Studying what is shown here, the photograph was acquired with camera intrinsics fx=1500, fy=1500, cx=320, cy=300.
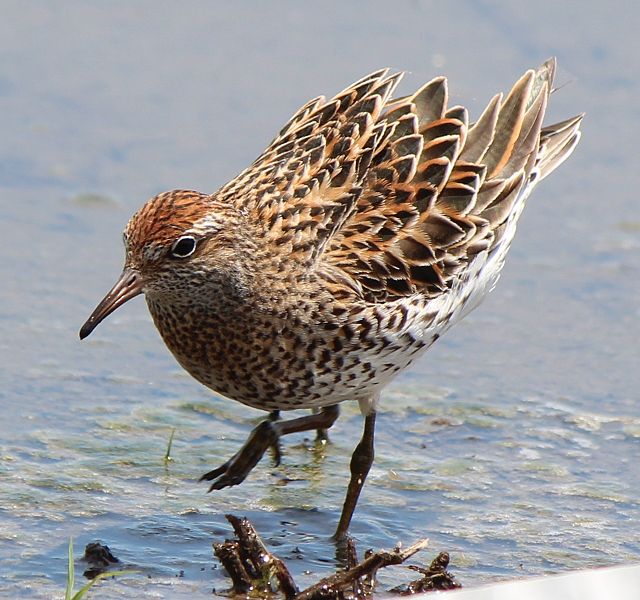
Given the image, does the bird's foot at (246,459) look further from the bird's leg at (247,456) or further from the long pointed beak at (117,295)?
the long pointed beak at (117,295)

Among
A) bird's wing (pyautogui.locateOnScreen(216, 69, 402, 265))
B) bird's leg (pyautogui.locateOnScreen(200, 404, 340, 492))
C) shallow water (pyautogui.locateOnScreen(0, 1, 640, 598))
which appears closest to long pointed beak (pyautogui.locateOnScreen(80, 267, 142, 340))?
bird's wing (pyautogui.locateOnScreen(216, 69, 402, 265))

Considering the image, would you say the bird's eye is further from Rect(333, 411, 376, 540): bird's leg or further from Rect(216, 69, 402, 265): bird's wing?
Rect(333, 411, 376, 540): bird's leg

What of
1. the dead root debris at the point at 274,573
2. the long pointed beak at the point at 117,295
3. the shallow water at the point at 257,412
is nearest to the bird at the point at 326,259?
the long pointed beak at the point at 117,295

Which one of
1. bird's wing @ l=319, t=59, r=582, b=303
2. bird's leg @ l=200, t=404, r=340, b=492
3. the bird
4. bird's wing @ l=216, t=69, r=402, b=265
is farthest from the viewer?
bird's wing @ l=319, t=59, r=582, b=303

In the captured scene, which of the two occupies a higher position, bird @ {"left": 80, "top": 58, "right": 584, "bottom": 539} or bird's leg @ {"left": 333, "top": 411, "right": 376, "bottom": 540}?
bird @ {"left": 80, "top": 58, "right": 584, "bottom": 539}

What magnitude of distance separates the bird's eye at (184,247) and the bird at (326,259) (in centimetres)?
1

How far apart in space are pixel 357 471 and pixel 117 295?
1939 mm

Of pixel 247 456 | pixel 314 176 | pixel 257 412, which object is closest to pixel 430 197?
pixel 314 176

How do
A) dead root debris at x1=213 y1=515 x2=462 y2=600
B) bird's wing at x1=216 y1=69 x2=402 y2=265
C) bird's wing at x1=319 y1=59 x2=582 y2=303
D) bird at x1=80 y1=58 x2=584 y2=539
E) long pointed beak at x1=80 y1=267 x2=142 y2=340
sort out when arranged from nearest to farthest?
1. dead root debris at x1=213 y1=515 x2=462 y2=600
2. long pointed beak at x1=80 y1=267 x2=142 y2=340
3. bird at x1=80 y1=58 x2=584 y2=539
4. bird's wing at x1=216 y1=69 x2=402 y2=265
5. bird's wing at x1=319 y1=59 x2=582 y2=303

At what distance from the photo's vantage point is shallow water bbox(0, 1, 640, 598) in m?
8.52

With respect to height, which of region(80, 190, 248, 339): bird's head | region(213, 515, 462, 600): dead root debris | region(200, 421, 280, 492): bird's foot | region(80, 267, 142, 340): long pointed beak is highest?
region(80, 190, 248, 339): bird's head

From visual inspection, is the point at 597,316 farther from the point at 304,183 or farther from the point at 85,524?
the point at 85,524

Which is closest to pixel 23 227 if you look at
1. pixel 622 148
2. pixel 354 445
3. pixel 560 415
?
pixel 354 445

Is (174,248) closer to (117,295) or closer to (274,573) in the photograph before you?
(117,295)
